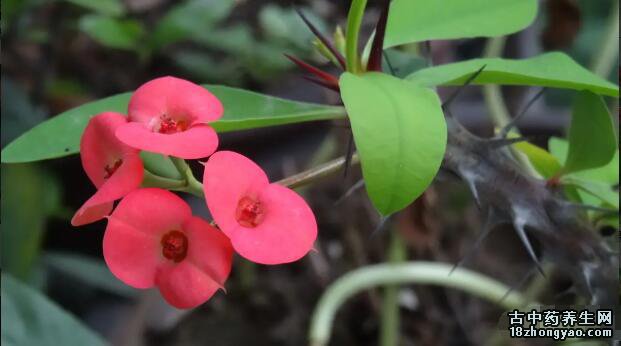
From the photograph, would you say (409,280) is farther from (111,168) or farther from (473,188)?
(111,168)

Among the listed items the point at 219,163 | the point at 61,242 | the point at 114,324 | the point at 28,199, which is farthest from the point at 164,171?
the point at 61,242

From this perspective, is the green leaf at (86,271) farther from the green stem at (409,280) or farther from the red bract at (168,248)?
the red bract at (168,248)

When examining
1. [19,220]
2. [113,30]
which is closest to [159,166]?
[19,220]

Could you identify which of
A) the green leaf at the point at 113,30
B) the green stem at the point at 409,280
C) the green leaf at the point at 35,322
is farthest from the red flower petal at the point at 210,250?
the green leaf at the point at 113,30

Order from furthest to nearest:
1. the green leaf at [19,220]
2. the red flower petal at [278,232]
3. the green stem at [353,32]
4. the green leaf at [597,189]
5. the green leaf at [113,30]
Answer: the green leaf at [113,30] < the green leaf at [19,220] < the green leaf at [597,189] < the green stem at [353,32] < the red flower petal at [278,232]

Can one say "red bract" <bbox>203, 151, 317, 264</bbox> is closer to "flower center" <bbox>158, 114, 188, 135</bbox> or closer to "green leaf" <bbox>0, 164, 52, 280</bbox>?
"flower center" <bbox>158, 114, 188, 135</bbox>
